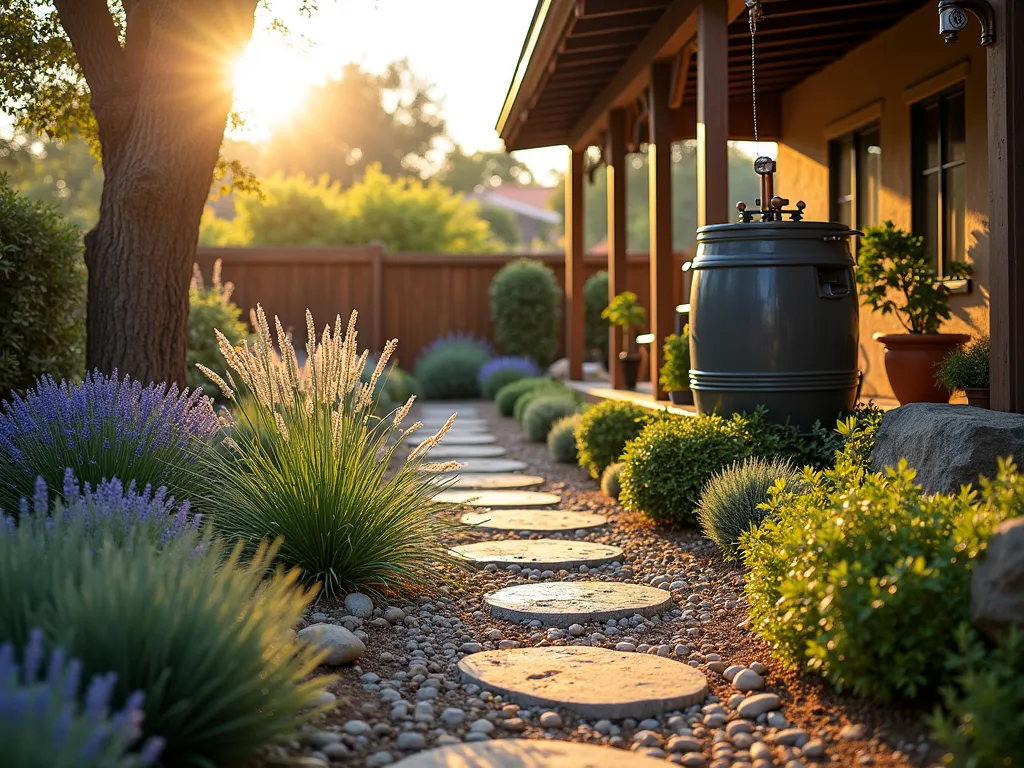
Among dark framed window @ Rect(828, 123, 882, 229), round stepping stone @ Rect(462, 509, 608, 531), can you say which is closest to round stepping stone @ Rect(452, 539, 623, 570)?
round stepping stone @ Rect(462, 509, 608, 531)

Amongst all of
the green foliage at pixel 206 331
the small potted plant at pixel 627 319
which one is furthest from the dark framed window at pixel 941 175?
the green foliage at pixel 206 331

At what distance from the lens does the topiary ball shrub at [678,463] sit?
14.6 feet

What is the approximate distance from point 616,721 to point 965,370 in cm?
319

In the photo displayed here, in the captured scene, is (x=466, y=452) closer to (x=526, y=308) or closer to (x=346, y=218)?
(x=526, y=308)

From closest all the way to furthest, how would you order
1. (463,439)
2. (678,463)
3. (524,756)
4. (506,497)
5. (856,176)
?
(524,756), (678,463), (506,497), (856,176), (463,439)

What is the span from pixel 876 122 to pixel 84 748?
723cm

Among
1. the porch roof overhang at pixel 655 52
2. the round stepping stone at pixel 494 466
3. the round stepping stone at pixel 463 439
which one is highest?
the porch roof overhang at pixel 655 52

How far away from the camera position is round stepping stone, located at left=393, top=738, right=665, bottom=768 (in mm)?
2105

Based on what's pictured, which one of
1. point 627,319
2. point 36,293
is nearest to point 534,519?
point 36,293

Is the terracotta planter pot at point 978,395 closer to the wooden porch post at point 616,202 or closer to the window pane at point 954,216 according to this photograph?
the window pane at point 954,216

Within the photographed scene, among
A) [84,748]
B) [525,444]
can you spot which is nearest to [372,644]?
[84,748]

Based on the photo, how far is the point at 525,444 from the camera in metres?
8.35

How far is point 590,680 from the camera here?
268 centimetres

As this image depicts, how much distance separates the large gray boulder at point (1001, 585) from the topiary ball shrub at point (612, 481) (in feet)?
11.3
